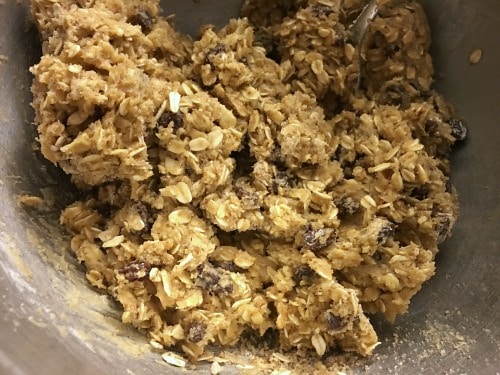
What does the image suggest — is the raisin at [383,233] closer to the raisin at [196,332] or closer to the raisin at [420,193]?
the raisin at [420,193]

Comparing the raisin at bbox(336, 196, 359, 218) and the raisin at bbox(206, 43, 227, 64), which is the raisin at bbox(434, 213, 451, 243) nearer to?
the raisin at bbox(336, 196, 359, 218)

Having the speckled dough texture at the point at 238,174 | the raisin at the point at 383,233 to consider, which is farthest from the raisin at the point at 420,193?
the raisin at the point at 383,233

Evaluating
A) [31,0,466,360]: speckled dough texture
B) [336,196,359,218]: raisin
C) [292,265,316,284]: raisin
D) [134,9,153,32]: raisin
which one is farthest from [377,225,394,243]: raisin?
[134,9,153,32]: raisin

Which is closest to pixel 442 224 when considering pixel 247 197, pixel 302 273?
pixel 302 273

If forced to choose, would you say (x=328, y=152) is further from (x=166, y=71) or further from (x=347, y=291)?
(x=166, y=71)

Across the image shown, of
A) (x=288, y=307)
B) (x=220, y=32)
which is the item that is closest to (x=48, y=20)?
(x=220, y=32)

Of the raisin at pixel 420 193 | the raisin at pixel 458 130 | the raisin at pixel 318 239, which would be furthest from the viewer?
the raisin at pixel 458 130
